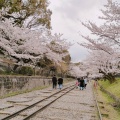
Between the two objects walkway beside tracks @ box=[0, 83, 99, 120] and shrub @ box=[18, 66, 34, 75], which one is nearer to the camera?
walkway beside tracks @ box=[0, 83, 99, 120]

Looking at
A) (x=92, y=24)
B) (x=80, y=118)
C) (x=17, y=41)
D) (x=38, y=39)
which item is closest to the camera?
(x=80, y=118)

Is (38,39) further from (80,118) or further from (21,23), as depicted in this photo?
(80,118)

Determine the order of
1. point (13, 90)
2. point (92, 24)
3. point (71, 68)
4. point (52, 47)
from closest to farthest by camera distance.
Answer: point (92, 24)
point (13, 90)
point (52, 47)
point (71, 68)

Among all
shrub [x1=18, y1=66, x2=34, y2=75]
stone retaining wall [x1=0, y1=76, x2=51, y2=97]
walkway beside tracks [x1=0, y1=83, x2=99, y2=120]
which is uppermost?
shrub [x1=18, y1=66, x2=34, y2=75]

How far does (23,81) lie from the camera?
89.7 ft

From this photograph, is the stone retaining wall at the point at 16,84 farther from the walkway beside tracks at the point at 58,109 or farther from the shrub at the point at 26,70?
the walkway beside tracks at the point at 58,109

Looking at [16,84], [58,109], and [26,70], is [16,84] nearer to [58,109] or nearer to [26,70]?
[26,70]

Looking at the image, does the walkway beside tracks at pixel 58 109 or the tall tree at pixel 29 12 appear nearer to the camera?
the walkway beside tracks at pixel 58 109

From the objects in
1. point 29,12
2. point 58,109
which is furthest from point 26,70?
point 58,109

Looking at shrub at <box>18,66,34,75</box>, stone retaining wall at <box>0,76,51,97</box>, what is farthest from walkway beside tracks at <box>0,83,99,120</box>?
shrub at <box>18,66,34,75</box>

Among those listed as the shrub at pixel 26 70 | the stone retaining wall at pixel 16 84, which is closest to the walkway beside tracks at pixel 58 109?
the stone retaining wall at pixel 16 84

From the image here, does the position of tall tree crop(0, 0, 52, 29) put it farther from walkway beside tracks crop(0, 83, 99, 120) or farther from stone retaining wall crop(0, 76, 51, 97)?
walkway beside tracks crop(0, 83, 99, 120)

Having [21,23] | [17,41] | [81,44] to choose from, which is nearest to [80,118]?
[81,44]

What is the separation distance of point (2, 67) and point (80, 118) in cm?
1512
